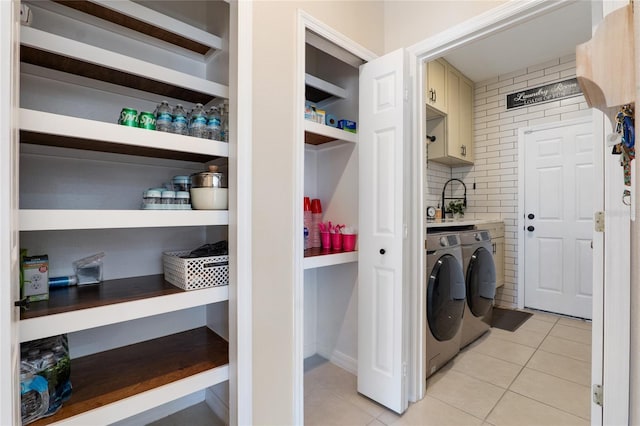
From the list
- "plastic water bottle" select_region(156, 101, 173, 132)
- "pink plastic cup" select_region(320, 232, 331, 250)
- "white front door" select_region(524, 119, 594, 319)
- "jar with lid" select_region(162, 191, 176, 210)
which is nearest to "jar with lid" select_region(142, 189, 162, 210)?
"jar with lid" select_region(162, 191, 176, 210)

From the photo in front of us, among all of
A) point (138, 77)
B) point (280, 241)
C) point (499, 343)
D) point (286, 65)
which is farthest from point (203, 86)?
point (499, 343)

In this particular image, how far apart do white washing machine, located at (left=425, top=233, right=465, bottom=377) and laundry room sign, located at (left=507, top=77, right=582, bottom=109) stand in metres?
2.34

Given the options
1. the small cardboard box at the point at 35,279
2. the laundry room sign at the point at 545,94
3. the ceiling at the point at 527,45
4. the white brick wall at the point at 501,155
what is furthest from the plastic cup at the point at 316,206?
the laundry room sign at the point at 545,94

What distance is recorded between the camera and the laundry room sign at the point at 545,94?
10.2 ft

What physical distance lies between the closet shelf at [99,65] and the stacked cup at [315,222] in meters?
1.04

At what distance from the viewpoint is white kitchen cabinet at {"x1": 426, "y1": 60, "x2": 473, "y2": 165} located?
3215mm

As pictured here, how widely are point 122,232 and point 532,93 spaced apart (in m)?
4.28

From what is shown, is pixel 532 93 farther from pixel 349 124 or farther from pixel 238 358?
pixel 238 358

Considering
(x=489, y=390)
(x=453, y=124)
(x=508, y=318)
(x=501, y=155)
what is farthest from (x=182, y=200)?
(x=501, y=155)

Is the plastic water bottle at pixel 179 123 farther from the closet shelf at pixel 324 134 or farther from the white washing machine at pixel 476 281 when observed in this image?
the white washing machine at pixel 476 281

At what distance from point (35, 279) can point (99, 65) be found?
2.85 ft

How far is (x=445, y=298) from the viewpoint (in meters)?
2.08

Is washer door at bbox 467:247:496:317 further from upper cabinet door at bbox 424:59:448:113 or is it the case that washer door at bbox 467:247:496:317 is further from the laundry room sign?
the laundry room sign

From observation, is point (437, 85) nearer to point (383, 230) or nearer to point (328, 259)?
point (383, 230)
